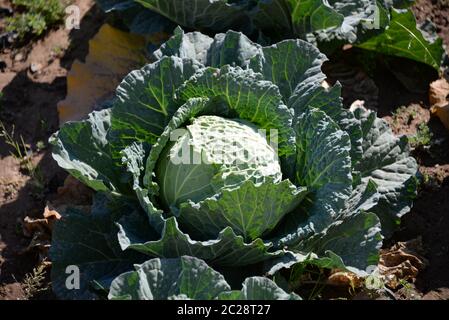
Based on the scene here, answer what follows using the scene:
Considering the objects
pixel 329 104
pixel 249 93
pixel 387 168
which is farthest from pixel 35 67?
pixel 387 168

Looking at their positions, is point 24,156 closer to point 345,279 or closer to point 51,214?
point 51,214

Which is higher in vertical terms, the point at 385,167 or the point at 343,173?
the point at 343,173

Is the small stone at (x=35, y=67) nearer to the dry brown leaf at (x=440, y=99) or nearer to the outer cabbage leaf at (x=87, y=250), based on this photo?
the outer cabbage leaf at (x=87, y=250)

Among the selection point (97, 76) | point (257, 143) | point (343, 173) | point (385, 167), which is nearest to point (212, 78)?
point (257, 143)

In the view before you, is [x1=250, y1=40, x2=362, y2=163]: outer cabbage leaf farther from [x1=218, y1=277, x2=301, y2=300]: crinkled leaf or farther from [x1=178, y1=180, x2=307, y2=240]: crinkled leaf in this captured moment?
[x1=218, y1=277, x2=301, y2=300]: crinkled leaf

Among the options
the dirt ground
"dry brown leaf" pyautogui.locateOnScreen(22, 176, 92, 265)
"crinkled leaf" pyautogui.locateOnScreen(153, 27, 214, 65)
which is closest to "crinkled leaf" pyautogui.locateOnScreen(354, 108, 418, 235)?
the dirt ground

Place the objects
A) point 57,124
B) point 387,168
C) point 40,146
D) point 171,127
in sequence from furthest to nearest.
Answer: point 57,124
point 40,146
point 387,168
point 171,127
